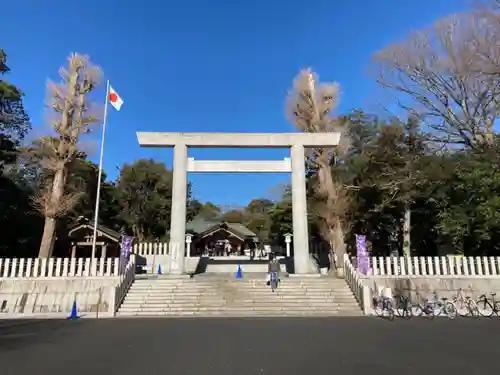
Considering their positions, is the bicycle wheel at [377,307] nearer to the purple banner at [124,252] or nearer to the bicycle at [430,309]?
the bicycle at [430,309]

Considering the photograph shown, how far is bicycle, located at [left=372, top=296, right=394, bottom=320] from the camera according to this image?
11688 millimetres

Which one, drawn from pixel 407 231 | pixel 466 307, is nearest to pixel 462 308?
pixel 466 307

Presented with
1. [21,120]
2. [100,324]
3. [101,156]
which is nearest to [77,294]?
[100,324]

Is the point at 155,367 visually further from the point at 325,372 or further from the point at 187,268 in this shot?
the point at 187,268

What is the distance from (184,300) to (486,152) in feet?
51.2

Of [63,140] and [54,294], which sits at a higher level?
[63,140]

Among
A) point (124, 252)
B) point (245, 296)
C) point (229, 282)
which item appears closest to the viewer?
point (245, 296)

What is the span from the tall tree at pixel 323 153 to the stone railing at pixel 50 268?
11.2m

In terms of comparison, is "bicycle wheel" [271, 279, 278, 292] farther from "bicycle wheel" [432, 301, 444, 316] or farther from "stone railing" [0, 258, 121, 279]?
"stone railing" [0, 258, 121, 279]

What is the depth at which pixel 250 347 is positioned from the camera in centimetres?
716

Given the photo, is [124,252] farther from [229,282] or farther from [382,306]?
[382,306]

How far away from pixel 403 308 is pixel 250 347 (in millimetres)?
6805

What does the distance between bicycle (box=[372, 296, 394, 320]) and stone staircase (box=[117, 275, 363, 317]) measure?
0.58m

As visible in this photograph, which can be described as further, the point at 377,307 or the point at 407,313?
the point at 377,307
